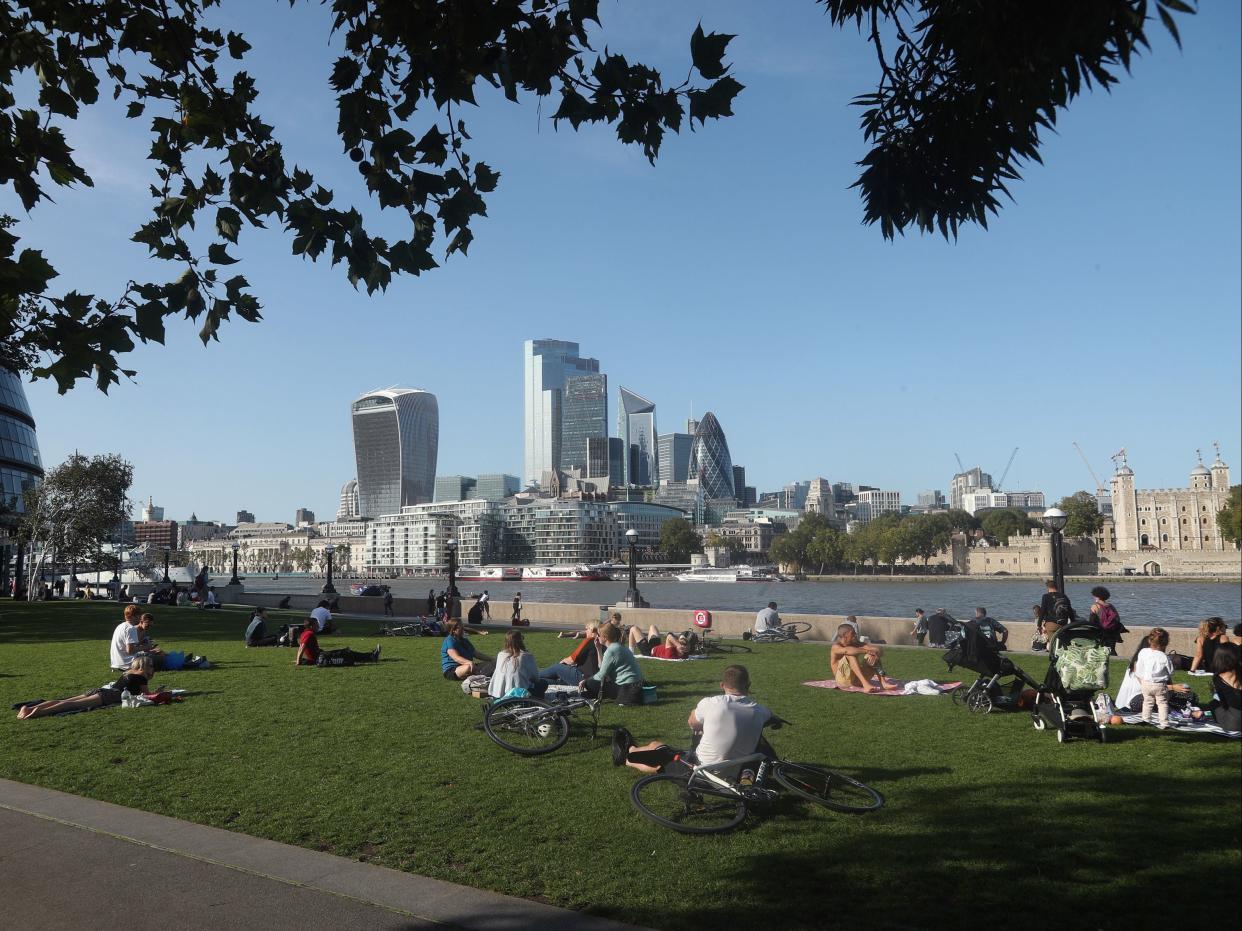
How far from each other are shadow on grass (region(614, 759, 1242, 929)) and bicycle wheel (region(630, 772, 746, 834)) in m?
0.45

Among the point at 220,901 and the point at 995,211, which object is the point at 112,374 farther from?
the point at 995,211

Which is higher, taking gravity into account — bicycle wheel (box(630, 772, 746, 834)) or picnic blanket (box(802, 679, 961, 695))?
bicycle wheel (box(630, 772, 746, 834))

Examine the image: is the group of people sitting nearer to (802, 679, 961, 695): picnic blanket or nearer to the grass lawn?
the grass lawn

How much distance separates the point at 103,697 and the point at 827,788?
1002cm

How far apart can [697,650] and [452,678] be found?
7.03 meters

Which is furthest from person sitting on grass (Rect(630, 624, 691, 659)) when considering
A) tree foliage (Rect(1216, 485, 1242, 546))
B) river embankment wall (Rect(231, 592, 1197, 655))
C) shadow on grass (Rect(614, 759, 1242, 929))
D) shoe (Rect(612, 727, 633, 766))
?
tree foliage (Rect(1216, 485, 1242, 546))

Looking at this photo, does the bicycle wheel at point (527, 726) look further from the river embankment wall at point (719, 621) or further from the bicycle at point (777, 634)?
the bicycle at point (777, 634)

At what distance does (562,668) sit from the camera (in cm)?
1302

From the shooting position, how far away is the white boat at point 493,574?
181 meters

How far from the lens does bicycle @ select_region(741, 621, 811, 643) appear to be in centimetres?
2458

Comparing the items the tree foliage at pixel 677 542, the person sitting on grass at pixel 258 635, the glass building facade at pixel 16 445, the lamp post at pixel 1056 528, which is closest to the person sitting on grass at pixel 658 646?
the lamp post at pixel 1056 528

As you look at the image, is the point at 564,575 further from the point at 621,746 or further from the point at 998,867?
the point at 998,867

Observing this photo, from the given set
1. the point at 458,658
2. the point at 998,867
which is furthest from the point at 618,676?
the point at 998,867

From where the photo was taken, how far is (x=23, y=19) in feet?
20.3
